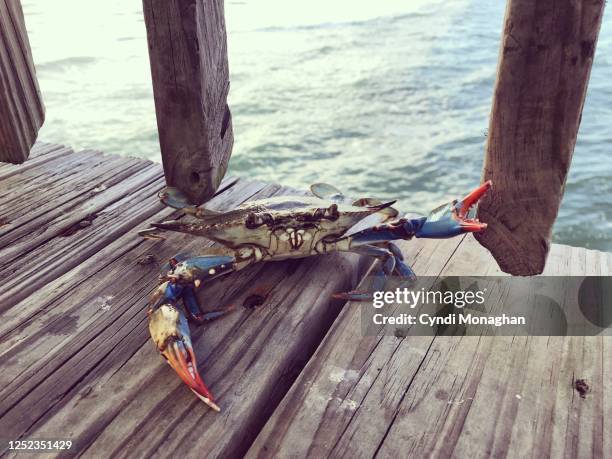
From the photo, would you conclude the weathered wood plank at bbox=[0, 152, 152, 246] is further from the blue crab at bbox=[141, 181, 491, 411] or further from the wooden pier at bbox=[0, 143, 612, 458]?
the blue crab at bbox=[141, 181, 491, 411]

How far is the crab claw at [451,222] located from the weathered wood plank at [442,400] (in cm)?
48

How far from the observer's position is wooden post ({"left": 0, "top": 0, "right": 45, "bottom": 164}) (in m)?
2.68

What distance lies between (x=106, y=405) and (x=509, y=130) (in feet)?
5.76

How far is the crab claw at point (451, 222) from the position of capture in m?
2.24

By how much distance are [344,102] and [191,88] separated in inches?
425

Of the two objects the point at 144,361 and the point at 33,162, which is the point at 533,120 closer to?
the point at 144,361

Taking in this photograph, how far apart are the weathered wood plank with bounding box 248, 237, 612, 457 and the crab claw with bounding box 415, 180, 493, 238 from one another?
48cm

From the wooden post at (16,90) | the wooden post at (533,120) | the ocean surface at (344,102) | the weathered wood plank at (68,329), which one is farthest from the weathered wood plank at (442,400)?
the ocean surface at (344,102)

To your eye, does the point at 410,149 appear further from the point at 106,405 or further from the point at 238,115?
the point at 106,405

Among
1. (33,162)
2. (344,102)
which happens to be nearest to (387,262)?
(33,162)

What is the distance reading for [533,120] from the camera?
1.90m

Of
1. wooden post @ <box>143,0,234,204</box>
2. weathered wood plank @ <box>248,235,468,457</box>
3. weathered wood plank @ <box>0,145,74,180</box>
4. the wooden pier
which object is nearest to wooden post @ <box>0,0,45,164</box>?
the wooden pier

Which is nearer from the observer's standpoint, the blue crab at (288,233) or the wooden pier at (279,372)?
the wooden pier at (279,372)

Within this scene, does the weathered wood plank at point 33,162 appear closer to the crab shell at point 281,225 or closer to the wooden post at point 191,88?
the wooden post at point 191,88
